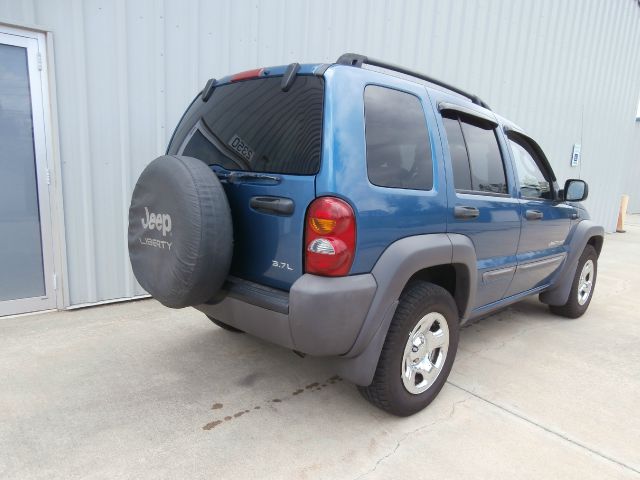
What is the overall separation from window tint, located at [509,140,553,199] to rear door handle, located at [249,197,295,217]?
6.61 feet

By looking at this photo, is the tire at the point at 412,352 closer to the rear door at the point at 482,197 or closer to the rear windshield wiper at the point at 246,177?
the rear door at the point at 482,197

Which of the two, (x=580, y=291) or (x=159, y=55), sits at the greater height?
(x=159, y=55)

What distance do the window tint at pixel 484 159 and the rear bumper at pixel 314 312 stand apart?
1245 mm

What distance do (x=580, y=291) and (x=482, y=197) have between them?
2.42 metres

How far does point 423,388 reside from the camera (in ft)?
8.45

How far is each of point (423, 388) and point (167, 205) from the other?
5.78ft

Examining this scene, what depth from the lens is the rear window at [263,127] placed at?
213 cm

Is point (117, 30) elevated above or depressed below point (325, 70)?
above

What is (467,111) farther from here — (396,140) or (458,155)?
(396,140)

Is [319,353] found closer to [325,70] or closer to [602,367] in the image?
[325,70]

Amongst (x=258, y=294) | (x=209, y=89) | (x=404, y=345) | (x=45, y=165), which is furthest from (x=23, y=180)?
(x=404, y=345)

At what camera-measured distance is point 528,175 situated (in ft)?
11.4

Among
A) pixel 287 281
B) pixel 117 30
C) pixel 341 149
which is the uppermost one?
pixel 117 30

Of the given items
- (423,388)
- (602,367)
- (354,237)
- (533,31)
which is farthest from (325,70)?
(533,31)
